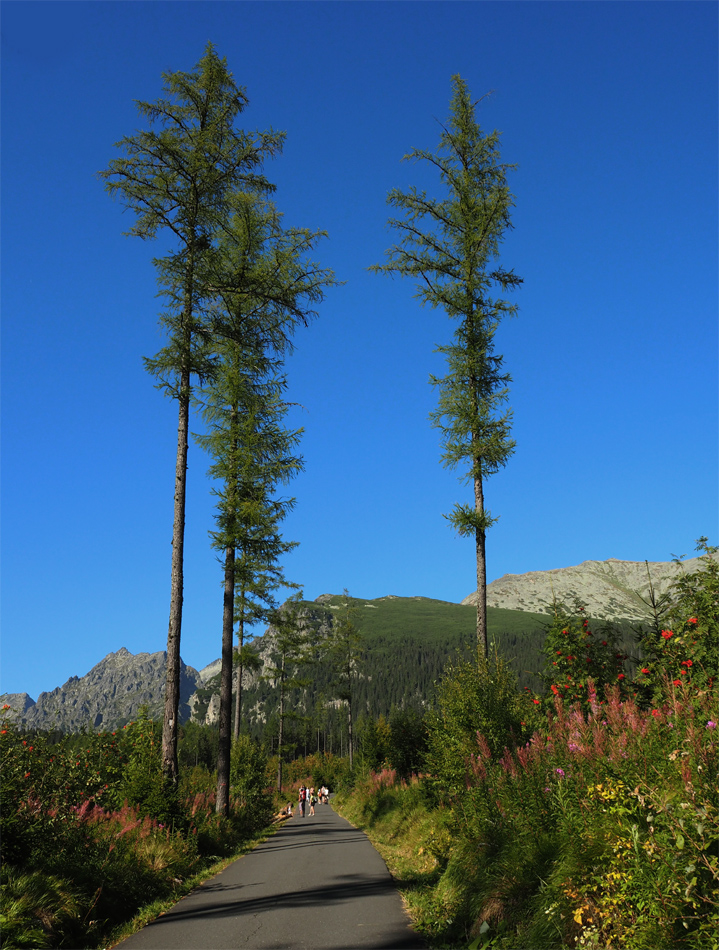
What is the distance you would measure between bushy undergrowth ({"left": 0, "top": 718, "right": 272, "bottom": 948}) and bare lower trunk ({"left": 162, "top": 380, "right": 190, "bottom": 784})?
37 cm

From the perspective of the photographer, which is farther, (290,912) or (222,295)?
(222,295)

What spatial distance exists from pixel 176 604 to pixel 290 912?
775 centimetres

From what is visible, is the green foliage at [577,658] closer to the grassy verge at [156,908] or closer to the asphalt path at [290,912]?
the asphalt path at [290,912]

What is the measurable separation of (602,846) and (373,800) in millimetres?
21468

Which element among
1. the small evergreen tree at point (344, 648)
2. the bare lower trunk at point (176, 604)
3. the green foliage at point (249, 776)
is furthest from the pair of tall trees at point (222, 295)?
→ the small evergreen tree at point (344, 648)

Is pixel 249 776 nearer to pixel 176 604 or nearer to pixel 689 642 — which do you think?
pixel 176 604

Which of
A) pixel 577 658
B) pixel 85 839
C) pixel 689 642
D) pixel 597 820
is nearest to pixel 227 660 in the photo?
pixel 85 839

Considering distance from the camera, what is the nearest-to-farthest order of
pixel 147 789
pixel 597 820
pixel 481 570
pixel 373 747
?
pixel 597 820
pixel 147 789
pixel 481 570
pixel 373 747

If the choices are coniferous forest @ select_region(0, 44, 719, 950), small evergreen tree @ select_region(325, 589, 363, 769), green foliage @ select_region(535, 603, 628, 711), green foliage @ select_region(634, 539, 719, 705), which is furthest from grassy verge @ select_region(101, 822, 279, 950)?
small evergreen tree @ select_region(325, 589, 363, 769)

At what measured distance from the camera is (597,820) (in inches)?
191

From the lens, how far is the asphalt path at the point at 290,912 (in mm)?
6258

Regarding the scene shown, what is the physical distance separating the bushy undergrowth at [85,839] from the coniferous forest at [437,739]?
0.04 m

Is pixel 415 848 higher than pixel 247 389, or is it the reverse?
pixel 247 389

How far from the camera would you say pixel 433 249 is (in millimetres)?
18297
